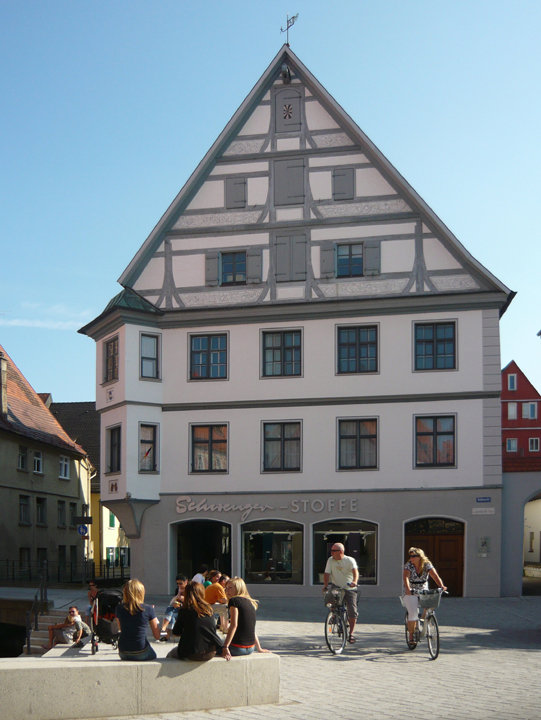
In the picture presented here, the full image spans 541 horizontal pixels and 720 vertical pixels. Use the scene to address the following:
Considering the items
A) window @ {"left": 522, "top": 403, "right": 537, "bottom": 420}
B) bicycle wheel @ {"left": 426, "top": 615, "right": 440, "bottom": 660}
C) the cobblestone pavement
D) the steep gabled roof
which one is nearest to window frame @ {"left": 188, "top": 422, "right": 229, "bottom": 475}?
the steep gabled roof

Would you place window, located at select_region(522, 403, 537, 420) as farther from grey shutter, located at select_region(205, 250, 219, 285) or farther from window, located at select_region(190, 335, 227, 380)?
grey shutter, located at select_region(205, 250, 219, 285)

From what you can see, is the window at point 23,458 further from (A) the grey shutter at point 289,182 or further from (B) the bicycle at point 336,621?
(B) the bicycle at point 336,621

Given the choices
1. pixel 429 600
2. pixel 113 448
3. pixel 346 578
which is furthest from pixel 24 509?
pixel 429 600

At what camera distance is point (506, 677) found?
12867 mm

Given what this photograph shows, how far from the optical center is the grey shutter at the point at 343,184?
30.4 metres

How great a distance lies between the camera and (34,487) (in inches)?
1769

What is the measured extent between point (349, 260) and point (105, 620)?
1796 centimetres

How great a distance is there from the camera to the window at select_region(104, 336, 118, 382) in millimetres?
30844

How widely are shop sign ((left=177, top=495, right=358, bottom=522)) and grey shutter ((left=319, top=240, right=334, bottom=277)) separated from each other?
24.1 feet

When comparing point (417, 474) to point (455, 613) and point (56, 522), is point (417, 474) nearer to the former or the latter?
point (455, 613)

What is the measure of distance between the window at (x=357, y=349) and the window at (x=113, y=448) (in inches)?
302

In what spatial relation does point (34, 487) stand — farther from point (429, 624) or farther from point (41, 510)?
point (429, 624)

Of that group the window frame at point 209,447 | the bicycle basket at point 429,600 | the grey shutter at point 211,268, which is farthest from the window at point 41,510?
the bicycle basket at point 429,600

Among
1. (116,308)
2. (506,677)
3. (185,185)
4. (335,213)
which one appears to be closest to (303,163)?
(335,213)
